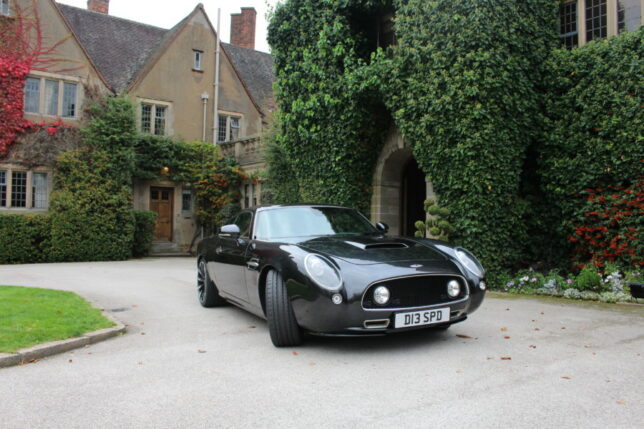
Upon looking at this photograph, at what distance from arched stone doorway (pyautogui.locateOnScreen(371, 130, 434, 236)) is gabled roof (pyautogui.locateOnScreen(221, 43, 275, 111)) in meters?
13.7

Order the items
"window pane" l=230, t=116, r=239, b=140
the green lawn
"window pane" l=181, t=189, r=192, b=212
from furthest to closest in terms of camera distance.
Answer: "window pane" l=230, t=116, r=239, b=140
"window pane" l=181, t=189, r=192, b=212
the green lawn

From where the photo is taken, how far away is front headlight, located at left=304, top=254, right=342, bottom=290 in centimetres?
429

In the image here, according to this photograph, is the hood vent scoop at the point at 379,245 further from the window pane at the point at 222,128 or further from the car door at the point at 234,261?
the window pane at the point at 222,128

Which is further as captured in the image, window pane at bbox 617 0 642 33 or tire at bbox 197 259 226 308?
window pane at bbox 617 0 642 33

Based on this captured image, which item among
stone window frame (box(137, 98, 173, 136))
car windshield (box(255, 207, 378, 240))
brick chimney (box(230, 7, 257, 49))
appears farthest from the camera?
brick chimney (box(230, 7, 257, 49))

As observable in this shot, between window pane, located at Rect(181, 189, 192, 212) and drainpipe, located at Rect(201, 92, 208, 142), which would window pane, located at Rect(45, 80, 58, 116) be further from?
drainpipe, located at Rect(201, 92, 208, 142)

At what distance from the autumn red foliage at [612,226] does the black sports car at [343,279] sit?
5424mm

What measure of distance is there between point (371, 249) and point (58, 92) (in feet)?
57.4

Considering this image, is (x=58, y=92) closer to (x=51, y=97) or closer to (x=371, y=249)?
(x=51, y=97)

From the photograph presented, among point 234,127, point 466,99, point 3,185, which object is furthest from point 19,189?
point 466,99

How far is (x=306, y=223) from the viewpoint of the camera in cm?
583

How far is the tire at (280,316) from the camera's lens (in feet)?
15.2

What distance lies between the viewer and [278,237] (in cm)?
549

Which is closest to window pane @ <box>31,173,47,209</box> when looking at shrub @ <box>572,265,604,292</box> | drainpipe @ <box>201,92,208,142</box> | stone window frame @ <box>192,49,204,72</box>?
drainpipe @ <box>201,92,208,142</box>
